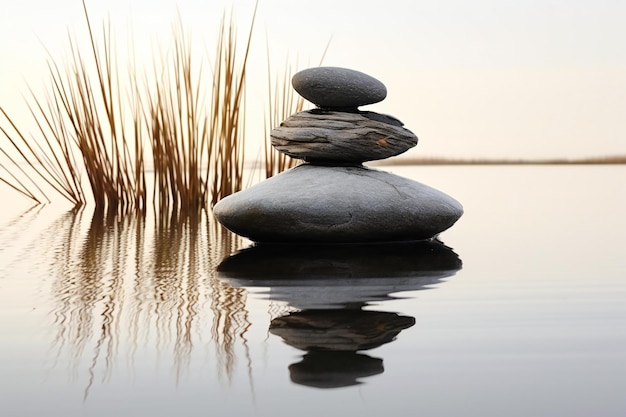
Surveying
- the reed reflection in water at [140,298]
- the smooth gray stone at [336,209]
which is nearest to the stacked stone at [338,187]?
the smooth gray stone at [336,209]

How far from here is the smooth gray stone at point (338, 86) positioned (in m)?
2.80

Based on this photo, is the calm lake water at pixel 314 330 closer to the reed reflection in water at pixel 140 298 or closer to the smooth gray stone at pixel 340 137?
the reed reflection in water at pixel 140 298

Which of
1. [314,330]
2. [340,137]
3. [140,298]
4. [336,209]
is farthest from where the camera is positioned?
[340,137]

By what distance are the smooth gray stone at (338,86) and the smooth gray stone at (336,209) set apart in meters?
0.28

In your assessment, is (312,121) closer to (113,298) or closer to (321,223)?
(321,223)

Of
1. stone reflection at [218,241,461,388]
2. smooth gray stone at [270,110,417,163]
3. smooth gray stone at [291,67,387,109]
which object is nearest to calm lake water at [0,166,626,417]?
stone reflection at [218,241,461,388]

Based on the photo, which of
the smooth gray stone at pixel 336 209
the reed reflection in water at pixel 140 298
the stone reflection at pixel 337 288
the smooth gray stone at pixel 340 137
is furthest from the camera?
the smooth gray stone at pixel 340 137

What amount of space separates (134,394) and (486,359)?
1.70 feet

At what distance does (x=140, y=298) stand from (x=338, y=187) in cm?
104

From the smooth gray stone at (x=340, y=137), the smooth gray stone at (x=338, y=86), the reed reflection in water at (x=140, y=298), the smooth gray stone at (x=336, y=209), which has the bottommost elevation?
the reed reflection in water at (x=140, y=298)

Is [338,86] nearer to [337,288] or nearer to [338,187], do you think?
[338,187]

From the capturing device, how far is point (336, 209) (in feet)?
8.26

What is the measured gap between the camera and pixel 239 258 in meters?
2.33

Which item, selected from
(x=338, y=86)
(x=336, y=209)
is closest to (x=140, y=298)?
(x=336, y=209)
